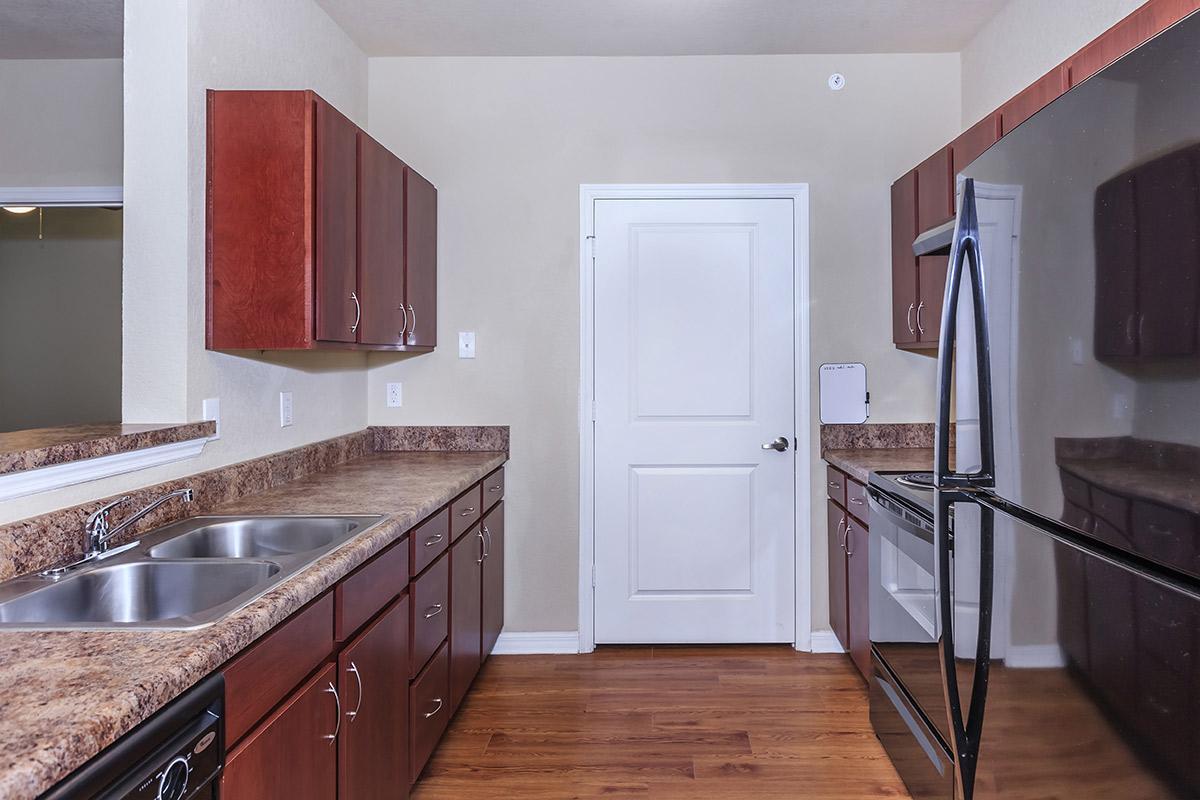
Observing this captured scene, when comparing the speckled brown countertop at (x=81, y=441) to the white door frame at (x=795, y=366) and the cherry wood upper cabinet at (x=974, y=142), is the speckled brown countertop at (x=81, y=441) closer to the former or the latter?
the white door frame at (x=795, y=366)

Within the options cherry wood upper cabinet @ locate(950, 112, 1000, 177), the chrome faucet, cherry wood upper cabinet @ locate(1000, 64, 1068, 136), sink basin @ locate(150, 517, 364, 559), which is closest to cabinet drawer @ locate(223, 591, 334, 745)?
sink basin @ locate(150, 517, 364, 559)

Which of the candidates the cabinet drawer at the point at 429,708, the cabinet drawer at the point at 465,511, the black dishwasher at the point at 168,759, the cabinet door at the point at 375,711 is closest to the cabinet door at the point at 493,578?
the cabinet drawer at the point at 465,511

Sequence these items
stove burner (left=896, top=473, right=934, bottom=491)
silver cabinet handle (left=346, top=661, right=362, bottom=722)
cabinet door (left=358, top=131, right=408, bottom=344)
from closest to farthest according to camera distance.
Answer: silver cabinet handle (left=346, top=661, right=362, bottom=722), stove burner (left=896, top=473, right=934, bottom=491), cabinet door (left=358, top=131, right=408, bottom=344)

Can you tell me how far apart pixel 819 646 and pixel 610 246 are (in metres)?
2.05

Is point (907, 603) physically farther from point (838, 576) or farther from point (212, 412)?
point (212, 412)

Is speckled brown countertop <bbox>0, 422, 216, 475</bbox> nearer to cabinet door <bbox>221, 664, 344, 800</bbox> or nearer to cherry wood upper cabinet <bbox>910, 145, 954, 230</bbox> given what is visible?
cabinet door <bbox>221, 664, 344, 800</bbox>

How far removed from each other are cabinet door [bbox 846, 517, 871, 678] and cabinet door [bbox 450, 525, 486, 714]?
1.44 m

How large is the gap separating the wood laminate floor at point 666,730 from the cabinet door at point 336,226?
57.8 inches

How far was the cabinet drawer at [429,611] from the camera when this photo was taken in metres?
2.05

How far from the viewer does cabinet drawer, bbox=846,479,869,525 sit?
2.70 m

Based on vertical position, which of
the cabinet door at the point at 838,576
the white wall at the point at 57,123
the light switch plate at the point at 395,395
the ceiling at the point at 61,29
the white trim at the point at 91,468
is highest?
the ceiling at the point at 61,29

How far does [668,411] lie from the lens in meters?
3.27

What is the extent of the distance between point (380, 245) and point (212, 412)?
0.84 meters

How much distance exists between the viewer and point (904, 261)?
3023 millimetres
